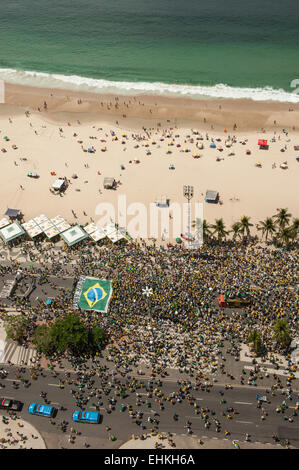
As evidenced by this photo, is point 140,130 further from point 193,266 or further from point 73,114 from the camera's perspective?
point 193,266

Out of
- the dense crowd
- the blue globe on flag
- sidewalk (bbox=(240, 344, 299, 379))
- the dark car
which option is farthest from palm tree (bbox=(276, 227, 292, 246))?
the dark car

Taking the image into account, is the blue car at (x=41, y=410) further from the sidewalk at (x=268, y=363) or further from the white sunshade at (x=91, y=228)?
the white sunshade at (x=91, y=228)

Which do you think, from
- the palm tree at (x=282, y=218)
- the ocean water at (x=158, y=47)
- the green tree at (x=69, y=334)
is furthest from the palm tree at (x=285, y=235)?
the ocean water at (x=158, y=47)

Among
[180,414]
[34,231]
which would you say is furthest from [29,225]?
[180,414]
